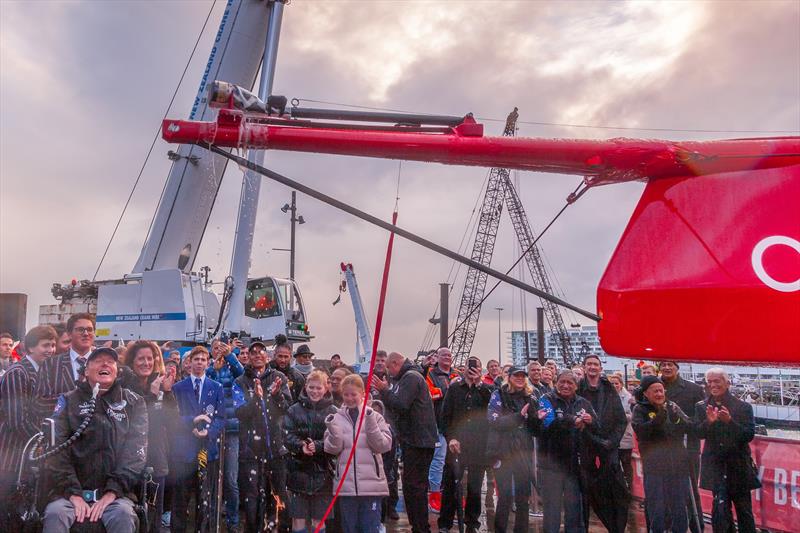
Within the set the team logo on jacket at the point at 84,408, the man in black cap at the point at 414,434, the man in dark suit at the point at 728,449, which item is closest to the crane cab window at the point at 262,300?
the man in black cap at the point at 414,434

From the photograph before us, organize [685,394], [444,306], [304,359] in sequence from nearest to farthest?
[685,394]
[304,359]
[444,306]

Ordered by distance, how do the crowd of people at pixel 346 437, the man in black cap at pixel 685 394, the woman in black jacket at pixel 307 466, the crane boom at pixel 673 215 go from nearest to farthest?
the crane boom at pixel 673 215 → the crowd of people at pixel 346 437 → the woman in black jacket at pixel 307 466 → the man in black cap at pixel 685 394

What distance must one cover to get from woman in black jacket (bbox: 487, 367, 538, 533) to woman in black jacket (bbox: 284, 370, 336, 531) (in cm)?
208

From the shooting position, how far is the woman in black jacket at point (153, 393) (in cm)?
589

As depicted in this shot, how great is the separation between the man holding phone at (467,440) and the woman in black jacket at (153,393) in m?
3.19

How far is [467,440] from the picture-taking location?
748cm

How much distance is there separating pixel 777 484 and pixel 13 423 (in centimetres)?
813

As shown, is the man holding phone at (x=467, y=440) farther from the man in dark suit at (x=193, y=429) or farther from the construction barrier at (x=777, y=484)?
the construction barrier at (x=777, y=484)

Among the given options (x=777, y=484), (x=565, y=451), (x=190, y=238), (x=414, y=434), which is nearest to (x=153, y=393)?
(x=414, y=434)

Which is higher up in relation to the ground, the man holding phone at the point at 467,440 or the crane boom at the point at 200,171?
the crane boom at the point at 200,171

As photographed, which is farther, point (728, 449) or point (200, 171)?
point (200, 171)

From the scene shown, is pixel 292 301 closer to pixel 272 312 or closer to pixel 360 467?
pixel 272 312

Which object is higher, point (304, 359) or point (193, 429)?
point (304, 359)

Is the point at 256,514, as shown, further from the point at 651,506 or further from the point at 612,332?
the point at 612,332
